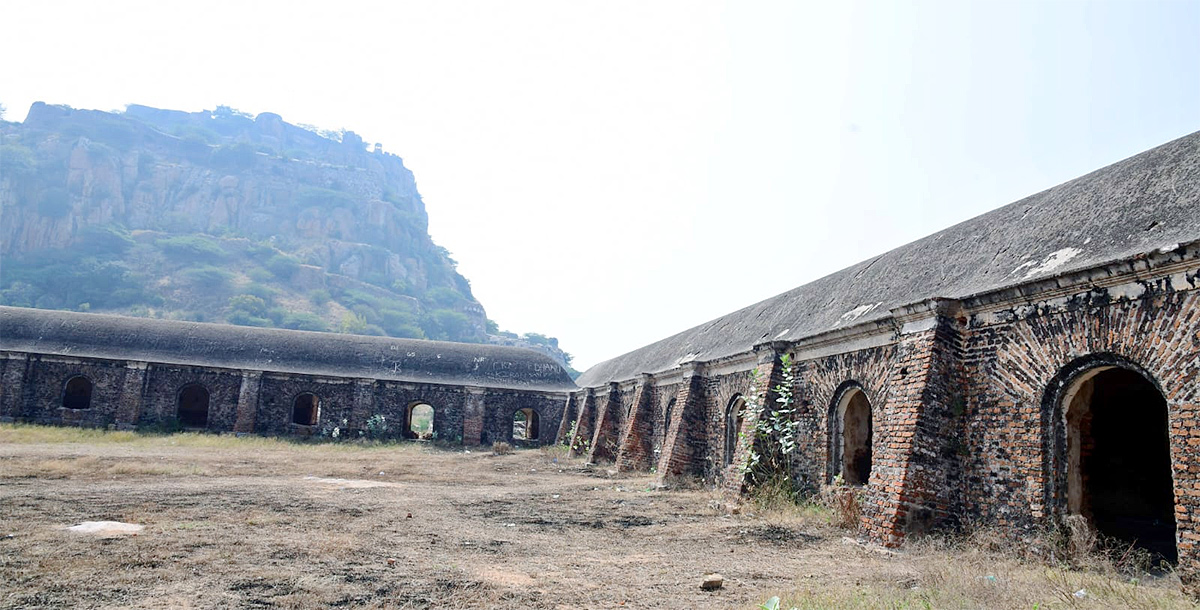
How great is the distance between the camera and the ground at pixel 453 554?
17.8 ft

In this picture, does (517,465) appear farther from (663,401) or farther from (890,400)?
(890,400)

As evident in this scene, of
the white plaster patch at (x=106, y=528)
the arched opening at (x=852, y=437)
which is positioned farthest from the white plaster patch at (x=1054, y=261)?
the white plaster patch at (x=106, y=528)

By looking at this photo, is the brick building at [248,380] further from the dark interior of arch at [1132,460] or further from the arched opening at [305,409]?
the dark interior of arch at [1132,460]

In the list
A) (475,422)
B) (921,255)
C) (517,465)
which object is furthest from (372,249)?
(921,255)

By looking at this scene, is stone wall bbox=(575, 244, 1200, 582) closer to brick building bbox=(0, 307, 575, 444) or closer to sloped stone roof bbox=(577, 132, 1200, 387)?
sloped stone roof bbox=(577, 132, 1200, 387)

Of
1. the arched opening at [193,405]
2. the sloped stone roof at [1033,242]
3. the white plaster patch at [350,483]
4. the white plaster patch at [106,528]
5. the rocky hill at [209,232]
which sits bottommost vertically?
the white plaster patch at [350,483]

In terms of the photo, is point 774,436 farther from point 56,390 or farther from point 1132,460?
point 56,390

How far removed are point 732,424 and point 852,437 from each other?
4.26 metres

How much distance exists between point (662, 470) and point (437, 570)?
9.77 meters

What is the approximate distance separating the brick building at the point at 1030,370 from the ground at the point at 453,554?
918 mm

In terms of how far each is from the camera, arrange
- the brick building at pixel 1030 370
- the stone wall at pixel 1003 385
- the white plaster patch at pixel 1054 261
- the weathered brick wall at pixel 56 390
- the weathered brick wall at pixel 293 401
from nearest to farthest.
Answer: the stone wall at pixel 1003 385 < the brick building at pixel 1030 370 < the white plaster patch at pixel 1054 261 < the weathered brick wall at pixel 56 390 < the weathered brick wall at pixel 293 401

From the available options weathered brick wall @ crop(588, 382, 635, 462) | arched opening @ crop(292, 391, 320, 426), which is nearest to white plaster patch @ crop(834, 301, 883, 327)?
weathered brick wall @ crop(588, 382, 635, 462)

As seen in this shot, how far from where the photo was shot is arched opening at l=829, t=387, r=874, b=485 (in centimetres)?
1094

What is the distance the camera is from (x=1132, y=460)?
1031 centimetres
